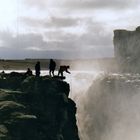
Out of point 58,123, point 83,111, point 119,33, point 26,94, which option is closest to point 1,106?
point 26,94

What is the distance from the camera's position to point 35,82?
61438mm

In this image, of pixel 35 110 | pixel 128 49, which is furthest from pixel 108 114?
pixel 35 110

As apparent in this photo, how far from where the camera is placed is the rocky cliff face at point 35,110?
5206cm

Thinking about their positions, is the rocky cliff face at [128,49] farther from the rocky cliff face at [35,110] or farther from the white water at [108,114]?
the rocky cliff face at [35,110]

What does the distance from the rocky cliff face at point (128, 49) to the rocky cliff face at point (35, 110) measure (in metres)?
88.9

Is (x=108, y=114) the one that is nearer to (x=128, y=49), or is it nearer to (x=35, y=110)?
(x=128, y=49)

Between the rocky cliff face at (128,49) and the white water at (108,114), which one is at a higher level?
the rocky cliff face at (128,49)

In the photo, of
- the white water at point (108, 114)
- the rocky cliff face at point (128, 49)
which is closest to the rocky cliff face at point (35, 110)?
the white water at point (108, 114)

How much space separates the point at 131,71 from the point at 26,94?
98255 millimetres

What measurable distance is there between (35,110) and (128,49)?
109m

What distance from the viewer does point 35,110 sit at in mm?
58281

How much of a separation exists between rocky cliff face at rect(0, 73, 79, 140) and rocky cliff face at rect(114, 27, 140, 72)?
88864 mm

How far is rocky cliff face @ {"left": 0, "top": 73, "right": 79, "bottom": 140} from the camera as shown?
52062mm

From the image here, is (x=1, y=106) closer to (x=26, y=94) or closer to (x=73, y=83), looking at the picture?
(x=26, y=94)
